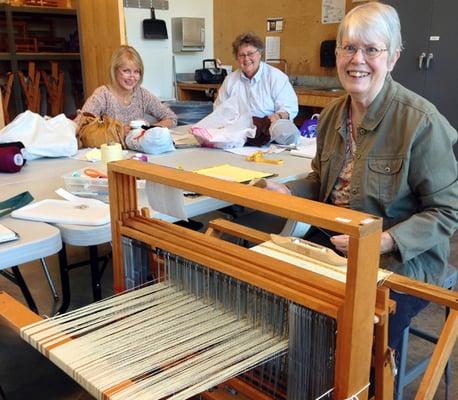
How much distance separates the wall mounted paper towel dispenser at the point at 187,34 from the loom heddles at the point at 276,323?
4.90m

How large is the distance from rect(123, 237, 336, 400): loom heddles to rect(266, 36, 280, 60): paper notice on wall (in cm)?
484

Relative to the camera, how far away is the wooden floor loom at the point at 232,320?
769 mm

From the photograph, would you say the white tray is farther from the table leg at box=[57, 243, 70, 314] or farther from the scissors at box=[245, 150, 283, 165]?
the scissors at box=[245, 150, 283, 165]

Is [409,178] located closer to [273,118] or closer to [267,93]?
[273,118]

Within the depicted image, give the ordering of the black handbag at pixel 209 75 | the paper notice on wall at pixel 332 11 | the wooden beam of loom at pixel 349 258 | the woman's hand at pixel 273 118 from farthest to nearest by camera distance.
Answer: the black handbag at pixel 209 75 → the paper notice on wall at pixel 332 11 → the woman's hand at pixel 273 118 → the wooden beam of loom at pixel 349 258

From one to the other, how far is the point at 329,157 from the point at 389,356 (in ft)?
2.60

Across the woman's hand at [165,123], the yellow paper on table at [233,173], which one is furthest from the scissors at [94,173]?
the woman's hand at [165,123]

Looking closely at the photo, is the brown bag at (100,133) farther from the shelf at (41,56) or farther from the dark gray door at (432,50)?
the shelf at (41,56)

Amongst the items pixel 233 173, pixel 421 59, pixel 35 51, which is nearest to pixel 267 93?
pixel 233 173

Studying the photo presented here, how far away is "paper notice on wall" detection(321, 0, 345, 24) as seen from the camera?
16.1 ft

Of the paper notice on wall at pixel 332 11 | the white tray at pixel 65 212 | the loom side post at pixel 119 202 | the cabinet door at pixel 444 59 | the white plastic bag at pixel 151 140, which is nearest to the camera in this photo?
the loom side post at pixel 119 202

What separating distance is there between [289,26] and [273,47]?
0.30 meters

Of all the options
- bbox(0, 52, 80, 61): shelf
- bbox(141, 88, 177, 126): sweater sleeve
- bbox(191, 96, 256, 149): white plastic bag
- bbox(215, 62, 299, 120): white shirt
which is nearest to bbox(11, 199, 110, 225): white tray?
bbox(191, 96, 256, 149): white plastic bag

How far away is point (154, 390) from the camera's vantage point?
781mm
